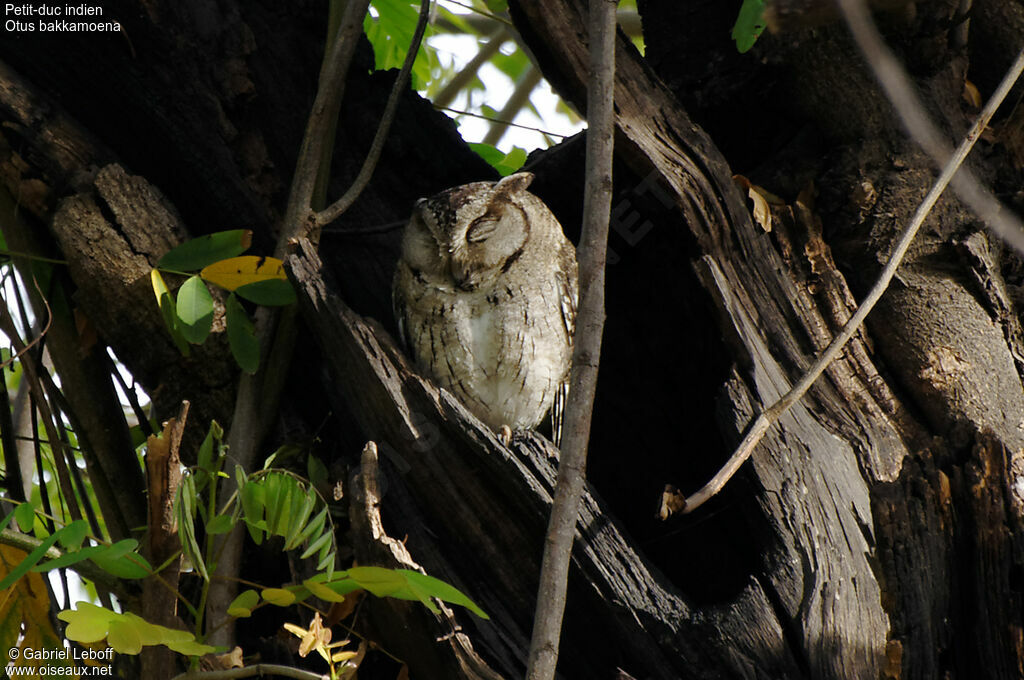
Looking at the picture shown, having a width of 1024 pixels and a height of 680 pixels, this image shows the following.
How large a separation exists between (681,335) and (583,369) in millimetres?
683

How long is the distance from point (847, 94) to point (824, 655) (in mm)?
1197

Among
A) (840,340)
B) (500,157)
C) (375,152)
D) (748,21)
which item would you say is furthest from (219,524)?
(500,157)

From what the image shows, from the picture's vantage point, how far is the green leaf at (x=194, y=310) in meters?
1.62

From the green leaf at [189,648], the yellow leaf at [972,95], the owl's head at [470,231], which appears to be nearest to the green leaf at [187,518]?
the green leaf at [189,648]

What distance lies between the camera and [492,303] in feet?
7.29

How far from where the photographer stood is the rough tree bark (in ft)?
4.91

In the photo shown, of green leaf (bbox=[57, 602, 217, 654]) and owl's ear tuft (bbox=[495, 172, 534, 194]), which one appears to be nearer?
green leaf (bbox=[57, 602, 217, 654])

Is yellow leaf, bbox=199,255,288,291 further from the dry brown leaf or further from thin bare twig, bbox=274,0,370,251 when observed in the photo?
the dry brown leaf

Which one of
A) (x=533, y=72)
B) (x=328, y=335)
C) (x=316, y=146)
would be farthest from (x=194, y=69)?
(x=533, y=72)

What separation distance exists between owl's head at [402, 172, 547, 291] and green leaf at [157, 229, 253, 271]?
0.52 m

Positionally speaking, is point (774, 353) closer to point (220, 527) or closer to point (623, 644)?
point (623, 644)

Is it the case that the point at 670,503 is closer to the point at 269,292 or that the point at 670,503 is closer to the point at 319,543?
the point at 319,543

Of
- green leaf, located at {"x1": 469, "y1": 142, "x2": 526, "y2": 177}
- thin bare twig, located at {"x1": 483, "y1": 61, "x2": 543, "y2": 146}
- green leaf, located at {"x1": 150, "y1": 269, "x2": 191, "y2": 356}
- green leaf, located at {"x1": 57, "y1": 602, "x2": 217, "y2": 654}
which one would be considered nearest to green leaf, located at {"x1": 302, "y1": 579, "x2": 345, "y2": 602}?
green leaf, located at {"x1": 57, "y1": 602, "x2": 217, "y2": 654}

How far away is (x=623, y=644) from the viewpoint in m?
1.47
